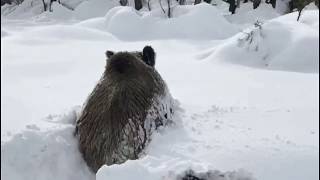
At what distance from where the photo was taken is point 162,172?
317cm

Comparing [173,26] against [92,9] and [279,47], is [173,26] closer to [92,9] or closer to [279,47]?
[279,47]

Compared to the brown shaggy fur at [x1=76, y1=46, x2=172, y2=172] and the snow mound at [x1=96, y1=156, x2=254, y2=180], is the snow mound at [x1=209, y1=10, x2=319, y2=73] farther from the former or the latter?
the snow mound at [x1=96, y1=156, x2=254, y2=180]

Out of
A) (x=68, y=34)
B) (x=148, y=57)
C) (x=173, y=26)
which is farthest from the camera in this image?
(x=173, y=26)

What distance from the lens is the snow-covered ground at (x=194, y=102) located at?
13.7 feet

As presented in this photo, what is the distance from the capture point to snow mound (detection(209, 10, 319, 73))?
8891 millimetres

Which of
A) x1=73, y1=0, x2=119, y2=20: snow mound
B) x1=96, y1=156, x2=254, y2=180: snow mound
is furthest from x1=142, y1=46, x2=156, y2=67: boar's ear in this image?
x1=73, y1=0, x2=119, y2=20: snow mound

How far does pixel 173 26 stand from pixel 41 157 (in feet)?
33.6

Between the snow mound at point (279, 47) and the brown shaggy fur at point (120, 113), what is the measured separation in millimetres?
3971

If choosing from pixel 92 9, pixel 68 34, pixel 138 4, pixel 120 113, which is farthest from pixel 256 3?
pixel 120 113

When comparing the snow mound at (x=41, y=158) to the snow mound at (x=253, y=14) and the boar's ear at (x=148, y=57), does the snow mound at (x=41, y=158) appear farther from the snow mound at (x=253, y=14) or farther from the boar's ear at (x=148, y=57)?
the snow mound at (x=253, y=14)

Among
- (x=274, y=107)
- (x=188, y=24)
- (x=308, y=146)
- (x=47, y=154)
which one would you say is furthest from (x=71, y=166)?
(x=188, y=24)

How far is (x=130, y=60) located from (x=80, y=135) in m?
0.70

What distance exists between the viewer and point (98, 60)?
10.3m

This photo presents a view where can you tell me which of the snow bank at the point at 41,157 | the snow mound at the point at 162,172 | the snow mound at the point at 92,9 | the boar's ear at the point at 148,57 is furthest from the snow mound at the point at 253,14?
the snow mound at the point at 162,172
